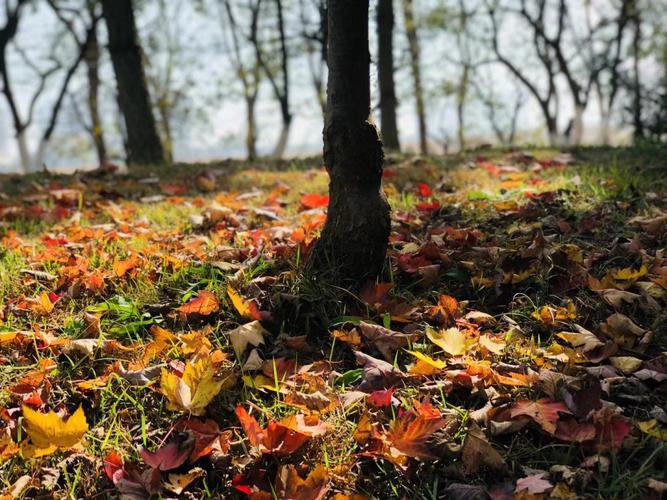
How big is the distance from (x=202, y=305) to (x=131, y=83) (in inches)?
235

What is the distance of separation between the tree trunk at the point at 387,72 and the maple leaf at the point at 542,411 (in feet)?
25.3

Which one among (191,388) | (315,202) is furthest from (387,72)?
(191,388)

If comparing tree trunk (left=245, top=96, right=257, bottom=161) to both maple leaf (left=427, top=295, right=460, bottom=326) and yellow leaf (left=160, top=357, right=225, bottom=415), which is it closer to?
maple leaf (left=427, top=295, right=460, bottom=326)

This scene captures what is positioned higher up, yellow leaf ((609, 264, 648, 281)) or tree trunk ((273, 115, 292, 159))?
tree trunk ((273, 115, 292, 159))

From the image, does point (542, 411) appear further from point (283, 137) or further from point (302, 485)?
point (283, 137)

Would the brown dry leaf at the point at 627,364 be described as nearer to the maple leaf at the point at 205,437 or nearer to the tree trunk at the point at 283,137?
the maple leaf at the point at 205,437

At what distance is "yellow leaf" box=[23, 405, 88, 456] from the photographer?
4.37ft

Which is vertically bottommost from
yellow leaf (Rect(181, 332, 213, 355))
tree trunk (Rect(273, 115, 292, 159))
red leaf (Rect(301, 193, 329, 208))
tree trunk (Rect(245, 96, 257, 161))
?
yellow leaf (Rect(181, 332, 213, 355))

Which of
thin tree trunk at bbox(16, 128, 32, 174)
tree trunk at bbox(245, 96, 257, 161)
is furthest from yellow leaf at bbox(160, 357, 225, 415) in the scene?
tree trunk at bbox(245, 96, 257, 161)

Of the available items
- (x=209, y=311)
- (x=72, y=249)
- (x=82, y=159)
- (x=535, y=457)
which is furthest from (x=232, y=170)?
(x=82, y=159)

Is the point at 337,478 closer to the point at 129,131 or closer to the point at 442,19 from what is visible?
the point at 129,131

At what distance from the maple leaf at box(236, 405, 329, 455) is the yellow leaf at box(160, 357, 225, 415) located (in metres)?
0.20

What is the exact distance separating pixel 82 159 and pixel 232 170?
29390 mm

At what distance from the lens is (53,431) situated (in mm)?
1346
